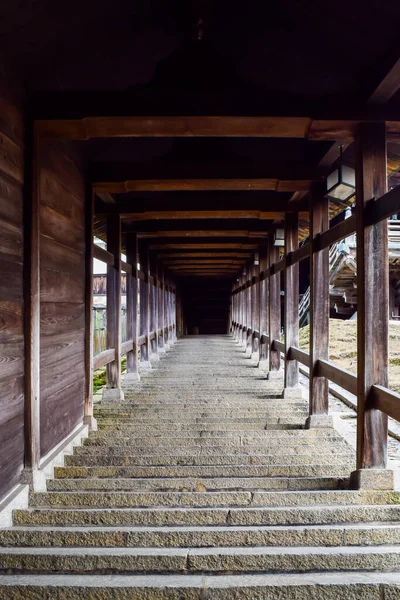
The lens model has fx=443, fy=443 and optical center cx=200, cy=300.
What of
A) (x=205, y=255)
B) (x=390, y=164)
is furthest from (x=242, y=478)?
(x=205, y=255)

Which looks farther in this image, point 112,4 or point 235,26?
point 235,26

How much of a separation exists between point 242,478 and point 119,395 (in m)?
2.90

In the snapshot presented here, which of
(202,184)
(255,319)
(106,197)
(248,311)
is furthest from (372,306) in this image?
(248,311)

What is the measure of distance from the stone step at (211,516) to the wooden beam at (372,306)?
41 centimetres

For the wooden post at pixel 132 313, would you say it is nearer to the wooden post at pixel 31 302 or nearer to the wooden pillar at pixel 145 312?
the wooden pillar at pixel 145 312

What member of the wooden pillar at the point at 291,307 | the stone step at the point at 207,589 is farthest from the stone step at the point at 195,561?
the wooden pillar at the point at 291,307

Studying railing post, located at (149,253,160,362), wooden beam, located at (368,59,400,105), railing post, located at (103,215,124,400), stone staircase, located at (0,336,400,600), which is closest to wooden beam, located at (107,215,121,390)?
railing post, located at (103,215,124,400)

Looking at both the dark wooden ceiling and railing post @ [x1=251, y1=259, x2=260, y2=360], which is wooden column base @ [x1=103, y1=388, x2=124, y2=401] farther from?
railing post @ [x1=251, y1=259, x2=260, y2=360]

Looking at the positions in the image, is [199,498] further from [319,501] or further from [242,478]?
[319,501]

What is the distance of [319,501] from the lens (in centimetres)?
347

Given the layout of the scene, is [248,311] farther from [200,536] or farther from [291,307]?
[200,536]

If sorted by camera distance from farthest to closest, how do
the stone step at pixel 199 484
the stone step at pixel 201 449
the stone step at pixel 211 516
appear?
the stone step at pixel 201 449 < the stone step at pixel 199 484 < the stone step at pixel 211 516

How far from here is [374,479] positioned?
3531 millimetres

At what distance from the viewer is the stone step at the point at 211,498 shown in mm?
3430
